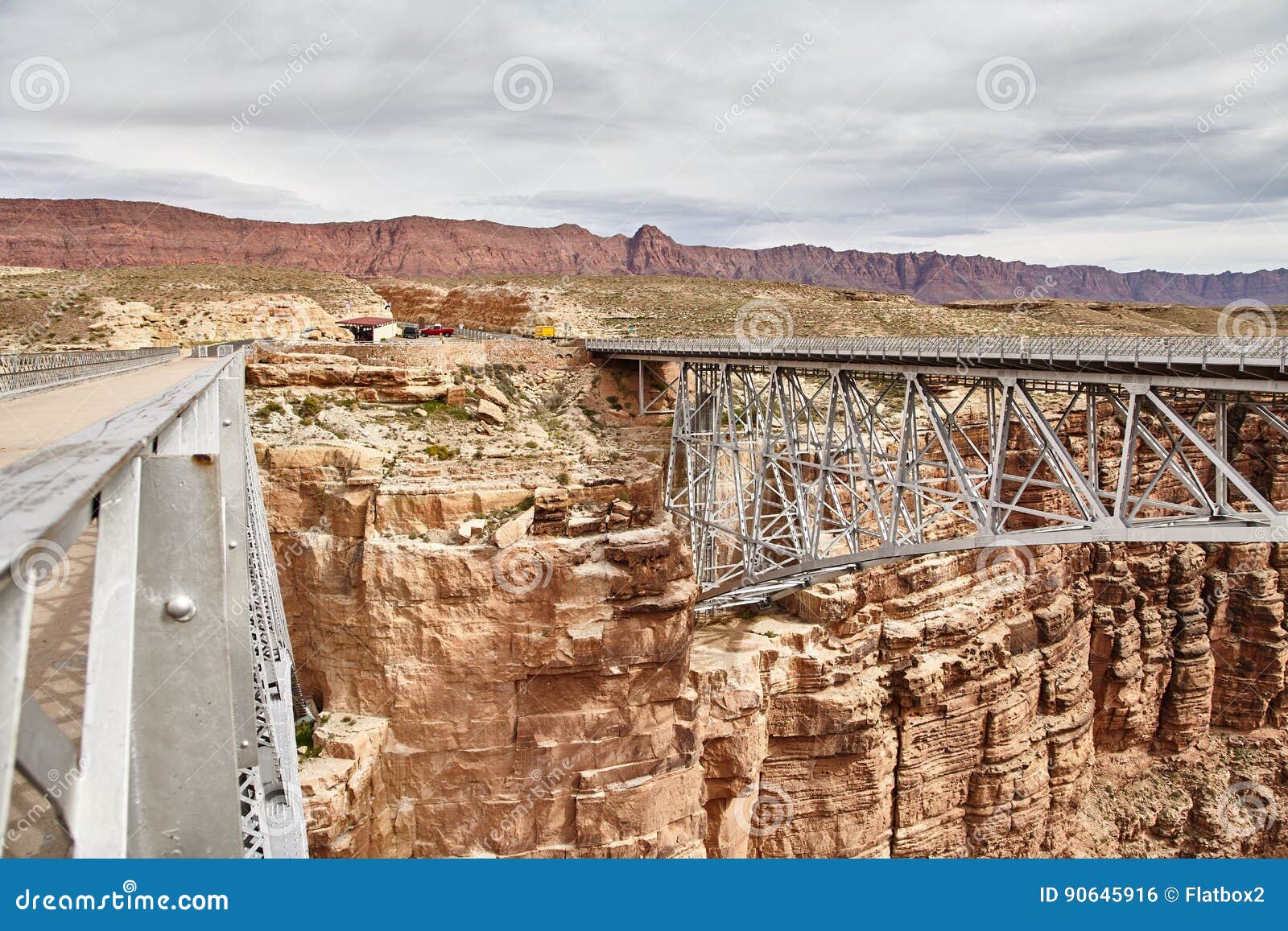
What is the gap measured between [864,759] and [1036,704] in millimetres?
8089

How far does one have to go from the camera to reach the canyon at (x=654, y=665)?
16.5 meters

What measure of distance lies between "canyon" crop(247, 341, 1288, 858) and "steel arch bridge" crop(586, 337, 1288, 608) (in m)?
1.83

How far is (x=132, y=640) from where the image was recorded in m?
2.41

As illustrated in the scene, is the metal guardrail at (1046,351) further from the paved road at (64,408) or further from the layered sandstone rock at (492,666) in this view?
the paved road at (64,408)

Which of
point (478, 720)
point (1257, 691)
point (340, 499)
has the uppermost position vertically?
point (340, 499)

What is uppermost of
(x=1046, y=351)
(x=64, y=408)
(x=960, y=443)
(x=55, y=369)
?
(x=1046, y=351)

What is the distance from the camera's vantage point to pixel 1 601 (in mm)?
1564

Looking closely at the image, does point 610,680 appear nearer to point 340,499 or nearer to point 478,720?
point 478,720

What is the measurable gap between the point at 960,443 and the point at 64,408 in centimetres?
2749

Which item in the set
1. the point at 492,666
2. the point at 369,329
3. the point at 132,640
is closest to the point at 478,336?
the point at 369,329

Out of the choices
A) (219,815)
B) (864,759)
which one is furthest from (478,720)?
(219,815)

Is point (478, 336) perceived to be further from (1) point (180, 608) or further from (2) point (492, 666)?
(1) point (180, 608)

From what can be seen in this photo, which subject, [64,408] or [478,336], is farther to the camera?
[478,336]

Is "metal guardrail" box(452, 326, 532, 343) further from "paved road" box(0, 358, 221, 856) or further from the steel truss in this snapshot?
"paved road" box(0, 358, 221, 856)
